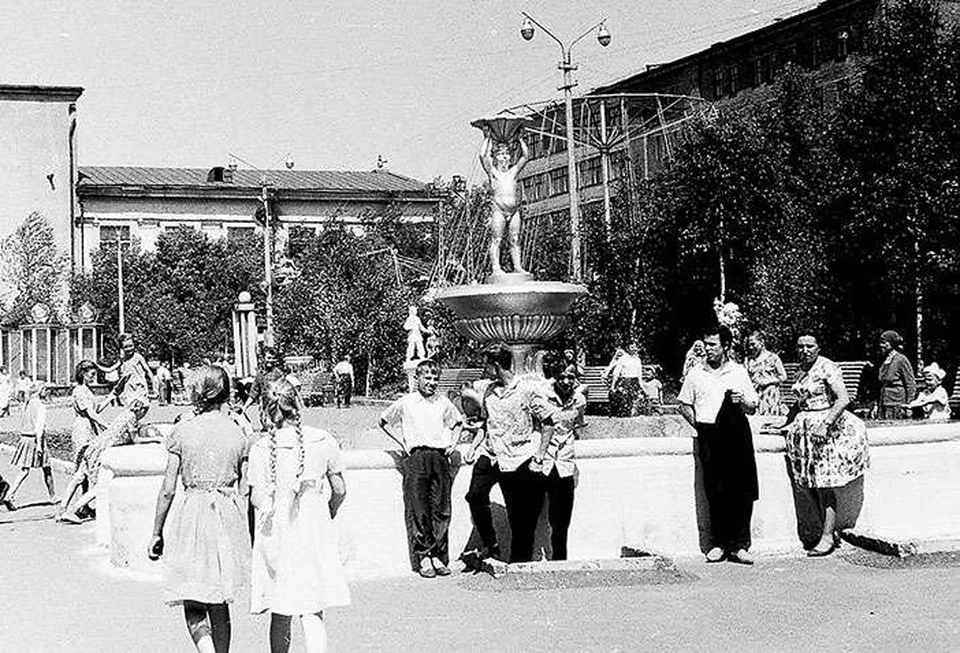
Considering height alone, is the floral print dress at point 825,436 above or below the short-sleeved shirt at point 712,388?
below

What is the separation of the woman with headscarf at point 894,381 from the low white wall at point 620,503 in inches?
232

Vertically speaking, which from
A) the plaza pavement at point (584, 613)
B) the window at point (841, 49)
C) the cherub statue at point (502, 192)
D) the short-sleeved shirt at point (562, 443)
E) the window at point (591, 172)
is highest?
the window at point (841, 49)

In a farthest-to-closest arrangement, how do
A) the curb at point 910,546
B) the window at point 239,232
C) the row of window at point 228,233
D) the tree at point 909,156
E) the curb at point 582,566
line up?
the window at point 239,232 → the row of window at point 228,233 → the tree at point 909,156 → the curb at point 910,546 → the curb at point 582,566

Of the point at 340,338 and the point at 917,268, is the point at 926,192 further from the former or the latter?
the point at 340,338

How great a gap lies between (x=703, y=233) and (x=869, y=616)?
104 feet

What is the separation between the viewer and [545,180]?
3457 inches

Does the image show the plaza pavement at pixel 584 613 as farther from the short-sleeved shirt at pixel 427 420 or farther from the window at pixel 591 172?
the window at pixel 591 172

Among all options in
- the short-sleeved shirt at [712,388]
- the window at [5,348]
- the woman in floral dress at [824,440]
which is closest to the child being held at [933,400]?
the woman in floral dress at [824,440]

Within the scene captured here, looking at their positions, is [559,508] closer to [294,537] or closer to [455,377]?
[294,537]

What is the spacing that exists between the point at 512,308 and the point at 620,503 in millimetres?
4997

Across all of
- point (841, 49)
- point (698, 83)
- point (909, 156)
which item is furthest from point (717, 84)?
point (909, 156)

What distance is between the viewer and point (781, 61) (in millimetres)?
66125

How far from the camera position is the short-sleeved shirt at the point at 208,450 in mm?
7426

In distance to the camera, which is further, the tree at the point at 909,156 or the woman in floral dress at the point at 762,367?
the tree at the point at 909,156
